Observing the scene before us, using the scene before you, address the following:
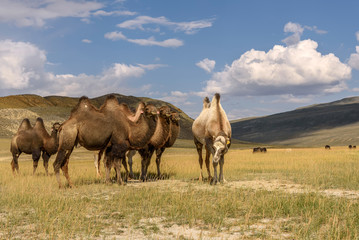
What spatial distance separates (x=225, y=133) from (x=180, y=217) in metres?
5.16

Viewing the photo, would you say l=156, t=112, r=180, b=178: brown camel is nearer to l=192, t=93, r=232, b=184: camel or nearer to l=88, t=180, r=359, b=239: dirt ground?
l=192, t=93, r=232, b=184: camel

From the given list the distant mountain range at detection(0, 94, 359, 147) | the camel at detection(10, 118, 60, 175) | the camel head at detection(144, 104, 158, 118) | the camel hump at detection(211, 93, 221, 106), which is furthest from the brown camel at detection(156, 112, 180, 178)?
the distant mountain range at detection(0, 94, 359, 147)

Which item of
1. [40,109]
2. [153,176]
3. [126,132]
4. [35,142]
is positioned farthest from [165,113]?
[40,109]

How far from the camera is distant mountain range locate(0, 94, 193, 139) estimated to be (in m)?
79.6

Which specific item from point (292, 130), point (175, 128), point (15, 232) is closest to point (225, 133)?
point (175, 128)

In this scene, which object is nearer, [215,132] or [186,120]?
[215,132]

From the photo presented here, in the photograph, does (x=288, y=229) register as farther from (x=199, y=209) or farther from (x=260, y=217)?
(x=199, y=209)

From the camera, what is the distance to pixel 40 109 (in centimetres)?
10300

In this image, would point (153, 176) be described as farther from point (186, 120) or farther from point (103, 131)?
point (186, 120)

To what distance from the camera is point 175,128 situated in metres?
14.9

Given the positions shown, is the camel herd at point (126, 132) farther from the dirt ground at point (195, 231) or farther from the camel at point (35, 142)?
the dirt ground at point (195, 231)

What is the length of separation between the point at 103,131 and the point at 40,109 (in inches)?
3874

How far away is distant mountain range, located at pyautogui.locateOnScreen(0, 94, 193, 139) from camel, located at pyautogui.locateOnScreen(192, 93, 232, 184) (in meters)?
37.4

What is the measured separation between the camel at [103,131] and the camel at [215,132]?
6.19 feet
